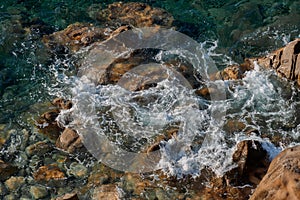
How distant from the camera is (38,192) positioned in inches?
294

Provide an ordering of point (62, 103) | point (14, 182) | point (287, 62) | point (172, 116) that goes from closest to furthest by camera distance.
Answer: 1. point (14, 182)
2. point (172, 116)
3. point (62, 103)
4. point (287, 62)

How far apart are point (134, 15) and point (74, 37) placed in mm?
1906

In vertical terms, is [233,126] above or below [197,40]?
below

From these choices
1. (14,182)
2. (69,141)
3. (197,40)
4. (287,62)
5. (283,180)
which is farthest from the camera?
(197,40)

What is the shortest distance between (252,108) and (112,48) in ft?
12.3

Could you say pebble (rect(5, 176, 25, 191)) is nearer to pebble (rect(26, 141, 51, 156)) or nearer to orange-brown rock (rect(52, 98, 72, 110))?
pebble (rect(26, 141, 51, 156))

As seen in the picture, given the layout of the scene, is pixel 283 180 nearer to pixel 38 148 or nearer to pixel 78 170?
pixel 78 170

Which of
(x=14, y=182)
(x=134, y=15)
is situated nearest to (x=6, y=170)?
(x=14, y=182)

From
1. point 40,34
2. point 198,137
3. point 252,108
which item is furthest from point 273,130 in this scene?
point 40,34

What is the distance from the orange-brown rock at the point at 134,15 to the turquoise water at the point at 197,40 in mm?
292

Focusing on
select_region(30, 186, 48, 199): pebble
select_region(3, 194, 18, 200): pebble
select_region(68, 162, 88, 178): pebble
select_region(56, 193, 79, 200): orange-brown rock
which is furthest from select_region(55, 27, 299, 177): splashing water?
select_region(3, 194, 18, 200): pebble

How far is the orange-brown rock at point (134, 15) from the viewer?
11656 millimetres

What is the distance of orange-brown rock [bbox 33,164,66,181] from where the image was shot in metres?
7.71

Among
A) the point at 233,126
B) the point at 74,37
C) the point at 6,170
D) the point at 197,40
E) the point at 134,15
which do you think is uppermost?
the point at 134,15
